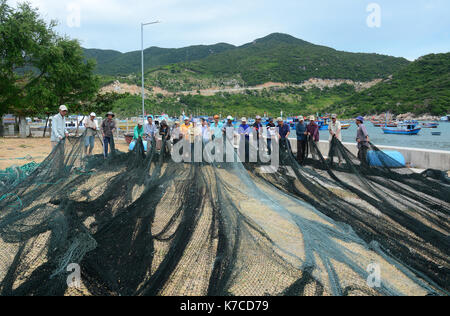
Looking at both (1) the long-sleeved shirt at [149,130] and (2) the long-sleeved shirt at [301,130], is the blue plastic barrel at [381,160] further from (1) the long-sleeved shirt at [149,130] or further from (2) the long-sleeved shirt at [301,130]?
(1) the long-sleeved shirt at [149,130]

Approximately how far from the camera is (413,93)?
91.7m

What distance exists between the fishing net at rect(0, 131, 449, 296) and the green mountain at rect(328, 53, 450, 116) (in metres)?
92.7

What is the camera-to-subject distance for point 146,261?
328 cm

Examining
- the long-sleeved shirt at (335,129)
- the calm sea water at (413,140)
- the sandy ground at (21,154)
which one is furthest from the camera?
the calm sea water at (413,140)

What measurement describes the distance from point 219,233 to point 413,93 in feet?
347

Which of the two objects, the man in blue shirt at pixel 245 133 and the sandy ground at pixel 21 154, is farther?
the sandy ground at pixel 21 154

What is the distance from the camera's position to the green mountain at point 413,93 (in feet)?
275

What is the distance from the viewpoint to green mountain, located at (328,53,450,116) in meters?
83.8

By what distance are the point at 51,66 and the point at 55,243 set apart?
22366 millimetres

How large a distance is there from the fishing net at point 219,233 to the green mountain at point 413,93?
Result: 92655 mm

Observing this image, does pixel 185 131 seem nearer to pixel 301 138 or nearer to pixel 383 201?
pixel 301 138

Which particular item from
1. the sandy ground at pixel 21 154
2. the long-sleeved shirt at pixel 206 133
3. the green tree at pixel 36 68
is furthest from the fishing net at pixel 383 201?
the green tree at pixel 36 68

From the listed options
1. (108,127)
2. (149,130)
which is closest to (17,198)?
(108,127)
